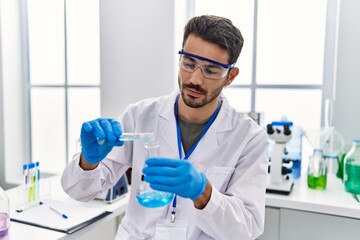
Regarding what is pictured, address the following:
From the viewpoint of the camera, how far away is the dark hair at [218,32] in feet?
3.99

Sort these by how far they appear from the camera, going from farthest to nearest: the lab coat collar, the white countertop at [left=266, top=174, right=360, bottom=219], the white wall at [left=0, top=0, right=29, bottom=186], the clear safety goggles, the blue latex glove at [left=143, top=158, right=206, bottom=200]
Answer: the white wall at [left=0, top=0, right=29, bottom=186] < the white countertop at [left=266, top=174, right=360, bottom=219] < the lab coat collar < the clear safety goggles < the blue latex glove at [left=143, top=158, right=206, bottom=200]

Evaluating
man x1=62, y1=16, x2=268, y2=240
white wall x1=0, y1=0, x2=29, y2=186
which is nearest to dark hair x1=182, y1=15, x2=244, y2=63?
man x1=62, y1=16, x2=268, y2=240

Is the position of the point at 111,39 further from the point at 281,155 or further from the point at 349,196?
the point at 349,196

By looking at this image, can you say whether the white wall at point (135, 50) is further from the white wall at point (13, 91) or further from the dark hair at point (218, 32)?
the white wall at point (13, 91)

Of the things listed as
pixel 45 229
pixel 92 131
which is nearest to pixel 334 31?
pixel 92 131

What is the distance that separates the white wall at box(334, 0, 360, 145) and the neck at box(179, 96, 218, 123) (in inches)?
42.0

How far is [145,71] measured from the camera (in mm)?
2137

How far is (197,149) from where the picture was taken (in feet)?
4.26

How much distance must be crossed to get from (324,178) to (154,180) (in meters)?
1.22

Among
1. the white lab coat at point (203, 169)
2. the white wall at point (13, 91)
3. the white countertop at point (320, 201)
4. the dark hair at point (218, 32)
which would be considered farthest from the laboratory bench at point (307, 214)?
the white wall at point (13, 91)

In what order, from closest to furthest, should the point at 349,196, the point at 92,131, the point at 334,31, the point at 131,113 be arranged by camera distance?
the point at 92,131 < the point at 131,113 < the point at 349,196 < the point at 334,31

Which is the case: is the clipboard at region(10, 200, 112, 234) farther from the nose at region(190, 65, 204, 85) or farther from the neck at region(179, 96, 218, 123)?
the nose at region(190, 65, 204, 85)

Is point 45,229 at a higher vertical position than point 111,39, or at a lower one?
lower

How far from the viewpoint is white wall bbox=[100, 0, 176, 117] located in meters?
2.09
